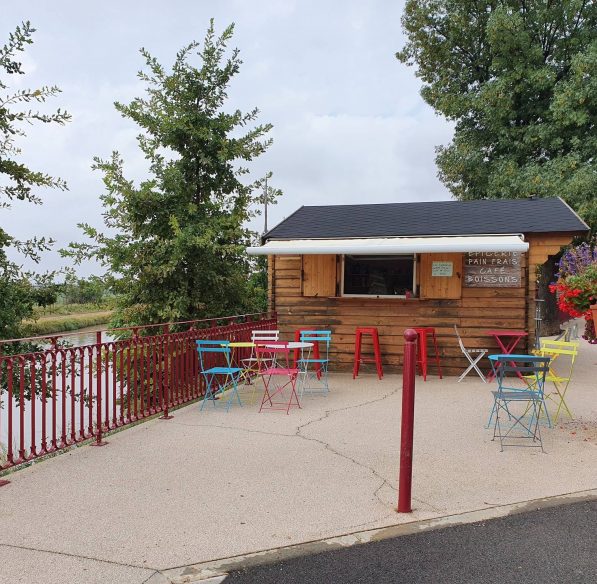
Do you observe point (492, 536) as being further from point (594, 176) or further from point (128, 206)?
point (594, 176)

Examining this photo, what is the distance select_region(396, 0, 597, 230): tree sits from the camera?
59.4 ft

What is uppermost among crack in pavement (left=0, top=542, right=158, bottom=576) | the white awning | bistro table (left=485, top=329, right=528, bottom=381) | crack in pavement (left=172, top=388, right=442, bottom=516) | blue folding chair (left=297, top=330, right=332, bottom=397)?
the white awning

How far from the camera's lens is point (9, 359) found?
4223 mm

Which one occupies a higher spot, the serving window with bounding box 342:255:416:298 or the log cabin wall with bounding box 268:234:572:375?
the serving window with bounding box 342:255:416:298

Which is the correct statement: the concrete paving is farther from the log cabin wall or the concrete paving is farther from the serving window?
the serving window

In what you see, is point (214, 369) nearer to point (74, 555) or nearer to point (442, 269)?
point (74, 555)

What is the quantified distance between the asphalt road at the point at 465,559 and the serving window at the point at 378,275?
654cm

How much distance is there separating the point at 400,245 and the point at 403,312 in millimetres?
1489

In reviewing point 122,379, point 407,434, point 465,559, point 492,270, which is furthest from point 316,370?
point 465,559

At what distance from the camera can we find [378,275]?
10.2m

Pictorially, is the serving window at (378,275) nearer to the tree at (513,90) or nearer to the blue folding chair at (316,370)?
the blue folding chair at (316,370)

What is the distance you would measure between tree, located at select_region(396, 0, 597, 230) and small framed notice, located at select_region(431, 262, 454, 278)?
369 inches

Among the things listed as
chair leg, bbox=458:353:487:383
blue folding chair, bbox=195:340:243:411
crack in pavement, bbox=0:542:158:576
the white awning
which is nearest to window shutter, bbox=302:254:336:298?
the white awning

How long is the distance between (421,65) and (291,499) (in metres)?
22.3
